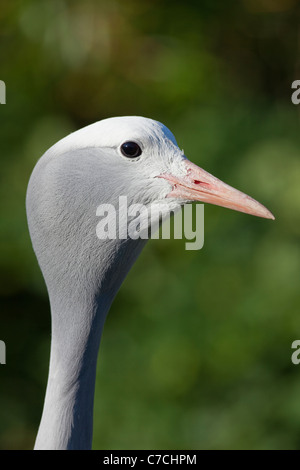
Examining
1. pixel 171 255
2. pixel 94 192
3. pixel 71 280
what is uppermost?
pixel 171 255

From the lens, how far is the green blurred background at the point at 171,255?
4.29m

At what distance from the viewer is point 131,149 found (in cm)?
172

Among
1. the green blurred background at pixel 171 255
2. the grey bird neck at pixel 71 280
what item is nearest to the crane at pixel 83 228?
the grey bird neck at pixel 71 280

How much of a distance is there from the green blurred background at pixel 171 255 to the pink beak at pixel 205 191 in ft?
8.79

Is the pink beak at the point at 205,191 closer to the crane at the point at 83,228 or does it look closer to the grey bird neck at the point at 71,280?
the crane at the point at 83,228

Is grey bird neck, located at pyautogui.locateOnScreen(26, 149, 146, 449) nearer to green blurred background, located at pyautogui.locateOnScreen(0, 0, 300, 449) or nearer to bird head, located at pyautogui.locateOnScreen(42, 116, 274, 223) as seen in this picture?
bird head, located at pyautogui.locateOnScreen(42, 116, 274, 223)

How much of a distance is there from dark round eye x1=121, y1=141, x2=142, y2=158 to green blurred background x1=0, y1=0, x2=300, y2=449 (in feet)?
9.10

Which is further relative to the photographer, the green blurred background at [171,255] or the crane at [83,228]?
the green blurred background at [171,255]

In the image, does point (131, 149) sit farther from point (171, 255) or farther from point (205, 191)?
point (171, 255)

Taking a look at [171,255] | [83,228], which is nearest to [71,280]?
[83,228]

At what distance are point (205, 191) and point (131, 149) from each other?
8.5 inches

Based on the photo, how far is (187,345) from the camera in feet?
14.3

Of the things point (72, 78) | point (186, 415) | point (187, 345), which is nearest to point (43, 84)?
point (72, 78)

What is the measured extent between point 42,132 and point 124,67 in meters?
0.78
